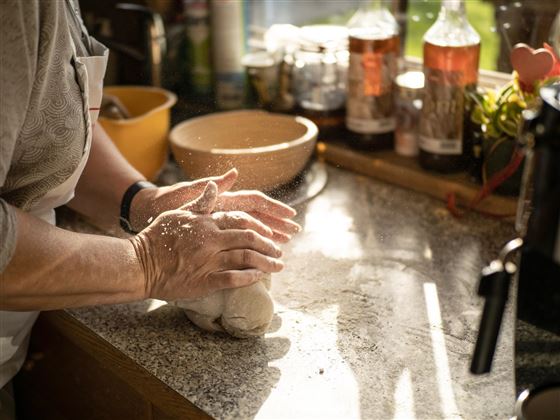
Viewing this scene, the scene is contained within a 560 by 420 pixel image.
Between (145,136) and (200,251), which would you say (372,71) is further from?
(200,251)

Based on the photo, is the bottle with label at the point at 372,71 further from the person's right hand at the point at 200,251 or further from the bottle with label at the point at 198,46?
the person's right hand at the point at 200,251

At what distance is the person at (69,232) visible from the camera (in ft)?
2.49

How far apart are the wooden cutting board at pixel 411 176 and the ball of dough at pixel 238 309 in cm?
50

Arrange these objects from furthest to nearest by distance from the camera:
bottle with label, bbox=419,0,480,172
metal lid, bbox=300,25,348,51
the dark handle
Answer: metal lid, bbox=300,25,348,51 → bottle with label, bbox=419,0,480,172 → the dark handle

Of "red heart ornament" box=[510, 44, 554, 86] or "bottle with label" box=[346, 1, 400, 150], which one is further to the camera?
"bottle with label" box=[346, 1, 400, 150]

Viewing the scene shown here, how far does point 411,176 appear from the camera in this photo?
140 cm

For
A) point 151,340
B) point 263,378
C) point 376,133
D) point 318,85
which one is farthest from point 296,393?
point 318,85

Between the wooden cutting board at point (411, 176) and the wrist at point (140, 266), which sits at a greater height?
the wrist at point (140, 266)

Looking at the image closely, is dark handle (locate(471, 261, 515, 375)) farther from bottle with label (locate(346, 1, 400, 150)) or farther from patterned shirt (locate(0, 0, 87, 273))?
bottle with label (locate(346, 1, 400, 150))

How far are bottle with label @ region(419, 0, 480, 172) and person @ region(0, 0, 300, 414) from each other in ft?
1.37

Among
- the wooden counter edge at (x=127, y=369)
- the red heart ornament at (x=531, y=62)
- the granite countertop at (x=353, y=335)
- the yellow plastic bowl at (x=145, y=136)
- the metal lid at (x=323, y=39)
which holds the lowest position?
the wooden counter edge at (x=127, y=369)

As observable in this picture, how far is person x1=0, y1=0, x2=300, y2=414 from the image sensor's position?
29.9 inches

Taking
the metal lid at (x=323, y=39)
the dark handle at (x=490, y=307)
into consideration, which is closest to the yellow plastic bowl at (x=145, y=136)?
A: the metal lid at (x=323, y=39)

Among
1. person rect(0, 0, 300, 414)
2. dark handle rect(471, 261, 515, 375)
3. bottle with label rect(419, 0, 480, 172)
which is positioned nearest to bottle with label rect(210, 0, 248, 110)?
bottle with label rect(419, 0, 480, 172)
